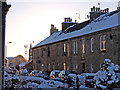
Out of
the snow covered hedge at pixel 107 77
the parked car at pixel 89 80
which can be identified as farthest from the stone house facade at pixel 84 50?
the snow covered hedge at pixel 107 77

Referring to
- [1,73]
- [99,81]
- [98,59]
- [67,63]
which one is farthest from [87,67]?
[1,73]

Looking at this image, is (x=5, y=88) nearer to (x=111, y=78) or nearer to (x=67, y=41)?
(x=111, y=78)

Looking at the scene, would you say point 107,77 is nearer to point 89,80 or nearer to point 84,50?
point 89,80

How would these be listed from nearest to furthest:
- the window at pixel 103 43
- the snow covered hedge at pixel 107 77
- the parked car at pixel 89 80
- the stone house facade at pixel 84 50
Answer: the snow covered hedge at pixel 107 77 → the parked car at pixel 89 80 → the stone house facade at pixel 84 50 → the window at pixel 103 43

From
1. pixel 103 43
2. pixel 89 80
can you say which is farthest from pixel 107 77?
pixel 103 43

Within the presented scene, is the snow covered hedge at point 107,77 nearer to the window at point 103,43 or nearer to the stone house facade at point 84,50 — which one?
the stone house facade at point 84,50

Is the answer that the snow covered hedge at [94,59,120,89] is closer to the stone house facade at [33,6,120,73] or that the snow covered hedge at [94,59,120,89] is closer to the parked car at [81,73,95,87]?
the parked car at [81,73,95,87]

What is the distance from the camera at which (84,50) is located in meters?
39.5

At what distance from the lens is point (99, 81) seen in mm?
18797

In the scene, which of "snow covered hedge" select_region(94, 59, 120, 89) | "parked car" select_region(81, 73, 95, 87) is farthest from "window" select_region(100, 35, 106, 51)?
"snow covered hedge" select_region(94, 59, 120, 89)

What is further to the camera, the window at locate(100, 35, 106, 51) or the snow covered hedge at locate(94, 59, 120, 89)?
the window at locate(100, 35, 106, 51)

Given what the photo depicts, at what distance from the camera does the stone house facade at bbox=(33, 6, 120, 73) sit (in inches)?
1289

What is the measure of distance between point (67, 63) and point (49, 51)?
9.65 meters

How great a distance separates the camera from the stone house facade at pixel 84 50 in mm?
32747
